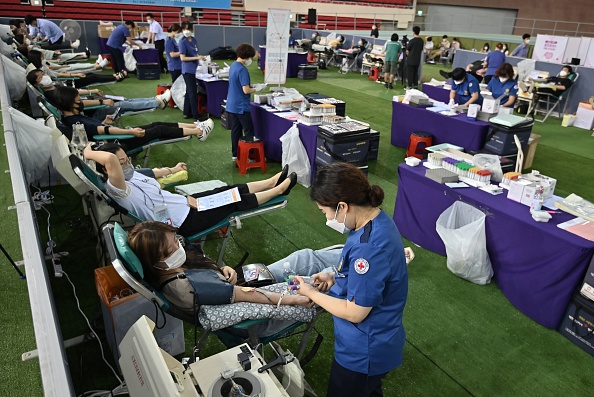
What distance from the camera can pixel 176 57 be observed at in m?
7.24

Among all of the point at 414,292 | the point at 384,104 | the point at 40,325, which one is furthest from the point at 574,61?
the point at 40,325

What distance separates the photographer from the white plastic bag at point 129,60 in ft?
35.0

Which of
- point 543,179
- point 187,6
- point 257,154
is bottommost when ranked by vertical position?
point 257,154

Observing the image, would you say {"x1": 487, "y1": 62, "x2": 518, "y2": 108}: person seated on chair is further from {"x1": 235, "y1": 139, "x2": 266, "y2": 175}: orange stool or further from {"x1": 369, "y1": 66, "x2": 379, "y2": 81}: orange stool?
{"x1": 369, "y1": 66, "x2": 379, "y2": 81}: orange stool

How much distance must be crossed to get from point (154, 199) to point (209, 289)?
1230 mm

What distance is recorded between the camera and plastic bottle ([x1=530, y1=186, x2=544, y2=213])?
2.94 meters

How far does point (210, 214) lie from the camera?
3.16 meters

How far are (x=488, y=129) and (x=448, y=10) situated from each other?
20151mm

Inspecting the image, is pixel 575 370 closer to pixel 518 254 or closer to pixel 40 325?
pixel 518 254

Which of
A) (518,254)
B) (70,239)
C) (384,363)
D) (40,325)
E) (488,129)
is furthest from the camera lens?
(488,129)

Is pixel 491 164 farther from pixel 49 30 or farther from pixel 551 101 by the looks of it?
pixel 49 30

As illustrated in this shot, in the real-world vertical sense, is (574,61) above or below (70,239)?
above

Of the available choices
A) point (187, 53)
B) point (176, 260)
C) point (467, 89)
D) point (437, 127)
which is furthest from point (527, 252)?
point (187, 53)

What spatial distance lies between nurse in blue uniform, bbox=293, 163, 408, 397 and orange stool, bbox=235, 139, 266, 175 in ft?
11.3
